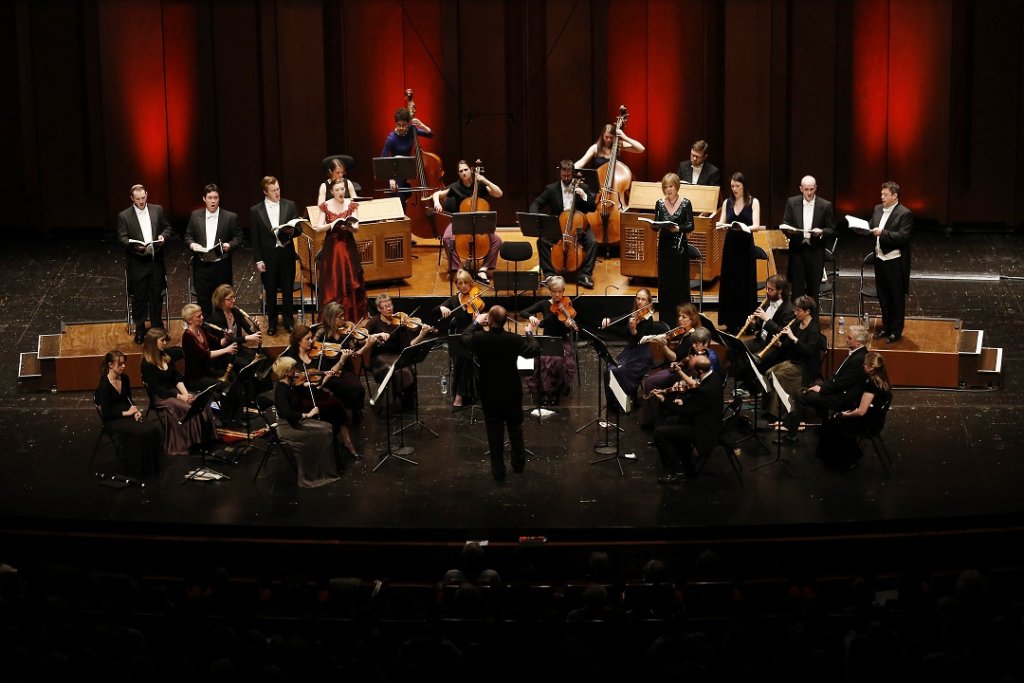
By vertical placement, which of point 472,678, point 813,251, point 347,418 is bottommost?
point 472,678

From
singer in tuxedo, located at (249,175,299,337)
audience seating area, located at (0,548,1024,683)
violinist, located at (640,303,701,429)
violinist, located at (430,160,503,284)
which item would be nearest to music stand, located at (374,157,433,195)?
violinist, located at (430,160,503,284)

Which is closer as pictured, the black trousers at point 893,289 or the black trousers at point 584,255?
the black trousers at point 893,289

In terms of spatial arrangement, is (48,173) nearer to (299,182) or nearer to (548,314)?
(299,182)

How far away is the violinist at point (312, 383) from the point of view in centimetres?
915

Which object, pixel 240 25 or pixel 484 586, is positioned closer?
pixel 484 586

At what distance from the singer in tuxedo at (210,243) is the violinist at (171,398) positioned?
134 cm

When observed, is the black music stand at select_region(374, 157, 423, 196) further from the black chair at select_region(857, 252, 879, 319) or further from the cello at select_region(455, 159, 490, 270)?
the black chair at select_region(857, 252, 879, 319)

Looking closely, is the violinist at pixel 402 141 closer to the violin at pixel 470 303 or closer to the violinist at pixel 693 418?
the violin at pixel 470 303

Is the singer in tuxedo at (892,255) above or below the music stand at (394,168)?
below

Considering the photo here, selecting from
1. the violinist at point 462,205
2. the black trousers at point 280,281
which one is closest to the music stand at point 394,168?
the violinist at point 462,205

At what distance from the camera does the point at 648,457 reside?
31.0ft

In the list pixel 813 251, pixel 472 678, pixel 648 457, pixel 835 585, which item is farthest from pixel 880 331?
pixel 472 678

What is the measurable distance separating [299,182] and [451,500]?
262 inches

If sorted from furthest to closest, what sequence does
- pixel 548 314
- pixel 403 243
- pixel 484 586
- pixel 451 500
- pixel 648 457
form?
1. pixel 403 243
2. pixel 548 314
3. pixel 648 457
4. pixel 451 500
5. pixel 484 586
